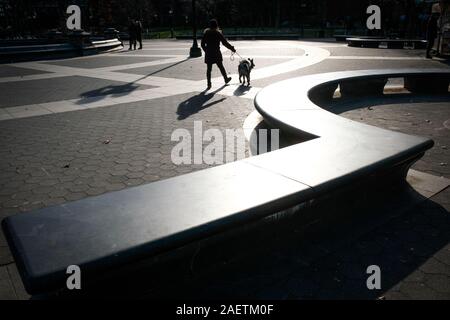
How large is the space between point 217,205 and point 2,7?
4312 centimetres

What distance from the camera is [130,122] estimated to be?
743 centimetres

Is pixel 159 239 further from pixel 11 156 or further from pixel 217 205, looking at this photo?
pixel 11 156

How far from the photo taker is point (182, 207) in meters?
2.73

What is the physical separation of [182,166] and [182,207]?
245 centimetres

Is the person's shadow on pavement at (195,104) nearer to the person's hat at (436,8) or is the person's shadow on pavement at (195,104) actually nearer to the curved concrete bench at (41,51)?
the person's hat at (436,8)

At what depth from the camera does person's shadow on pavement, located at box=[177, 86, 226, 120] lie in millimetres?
7973

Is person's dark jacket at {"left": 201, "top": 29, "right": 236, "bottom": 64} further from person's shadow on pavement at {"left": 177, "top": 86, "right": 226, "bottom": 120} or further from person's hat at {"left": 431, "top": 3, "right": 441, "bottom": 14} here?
person's hat at {"left": 431, "top": 3, "right": 441, "bottom": 14}

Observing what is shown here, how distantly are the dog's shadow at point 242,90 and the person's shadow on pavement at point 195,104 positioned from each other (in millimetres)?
584

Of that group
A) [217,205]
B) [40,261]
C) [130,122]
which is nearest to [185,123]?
[130,122]

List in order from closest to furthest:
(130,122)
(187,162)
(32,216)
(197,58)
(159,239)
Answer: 1. (159,239)
2. (32,216)
3. (187,162)
4. (130,122)
5. (197,58)

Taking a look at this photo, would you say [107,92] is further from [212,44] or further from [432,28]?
[432,28]

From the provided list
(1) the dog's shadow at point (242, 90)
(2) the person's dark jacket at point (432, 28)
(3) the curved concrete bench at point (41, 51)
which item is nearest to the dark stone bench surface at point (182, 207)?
(1) the dog's shadow at point (242, 90)

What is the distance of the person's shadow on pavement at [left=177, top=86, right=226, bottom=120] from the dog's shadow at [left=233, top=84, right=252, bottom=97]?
584mm

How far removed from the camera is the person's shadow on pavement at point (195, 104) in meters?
7.97
